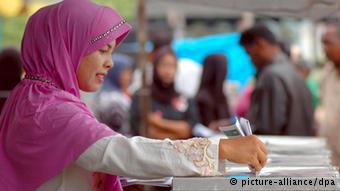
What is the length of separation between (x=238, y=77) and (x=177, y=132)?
473 centimetres

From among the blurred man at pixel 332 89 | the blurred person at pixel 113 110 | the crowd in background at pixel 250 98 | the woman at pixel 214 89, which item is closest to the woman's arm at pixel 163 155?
the crowd in background at pixel 250 98

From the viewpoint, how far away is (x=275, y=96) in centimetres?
608

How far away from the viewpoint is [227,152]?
2.42m

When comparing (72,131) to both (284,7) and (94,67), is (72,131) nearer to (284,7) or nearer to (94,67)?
(94,67)

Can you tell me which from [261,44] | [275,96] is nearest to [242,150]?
[275,96]

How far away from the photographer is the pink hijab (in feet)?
8.01

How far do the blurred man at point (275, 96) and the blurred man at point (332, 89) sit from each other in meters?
0.17

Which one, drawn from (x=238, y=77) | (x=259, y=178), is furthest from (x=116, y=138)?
(x=238, y=77)

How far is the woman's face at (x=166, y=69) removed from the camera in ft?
23.6

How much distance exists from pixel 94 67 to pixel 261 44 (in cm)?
382

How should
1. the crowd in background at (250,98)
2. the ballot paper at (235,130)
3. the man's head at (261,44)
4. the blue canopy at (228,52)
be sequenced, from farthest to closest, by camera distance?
the blue canopy at (228,52)
the man's head at (261,44)
the crowd in background at (250,98)
the ballot paper at (235,130)

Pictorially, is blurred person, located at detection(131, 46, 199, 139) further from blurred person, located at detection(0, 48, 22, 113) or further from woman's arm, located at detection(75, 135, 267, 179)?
woman's arm, located at detection(75, 135, 267, 179)

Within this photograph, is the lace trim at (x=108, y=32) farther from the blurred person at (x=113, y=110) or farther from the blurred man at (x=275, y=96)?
the blurred person at (x=113, y=110)

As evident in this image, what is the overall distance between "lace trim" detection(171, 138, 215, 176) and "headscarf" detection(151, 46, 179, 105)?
4.52 meters
